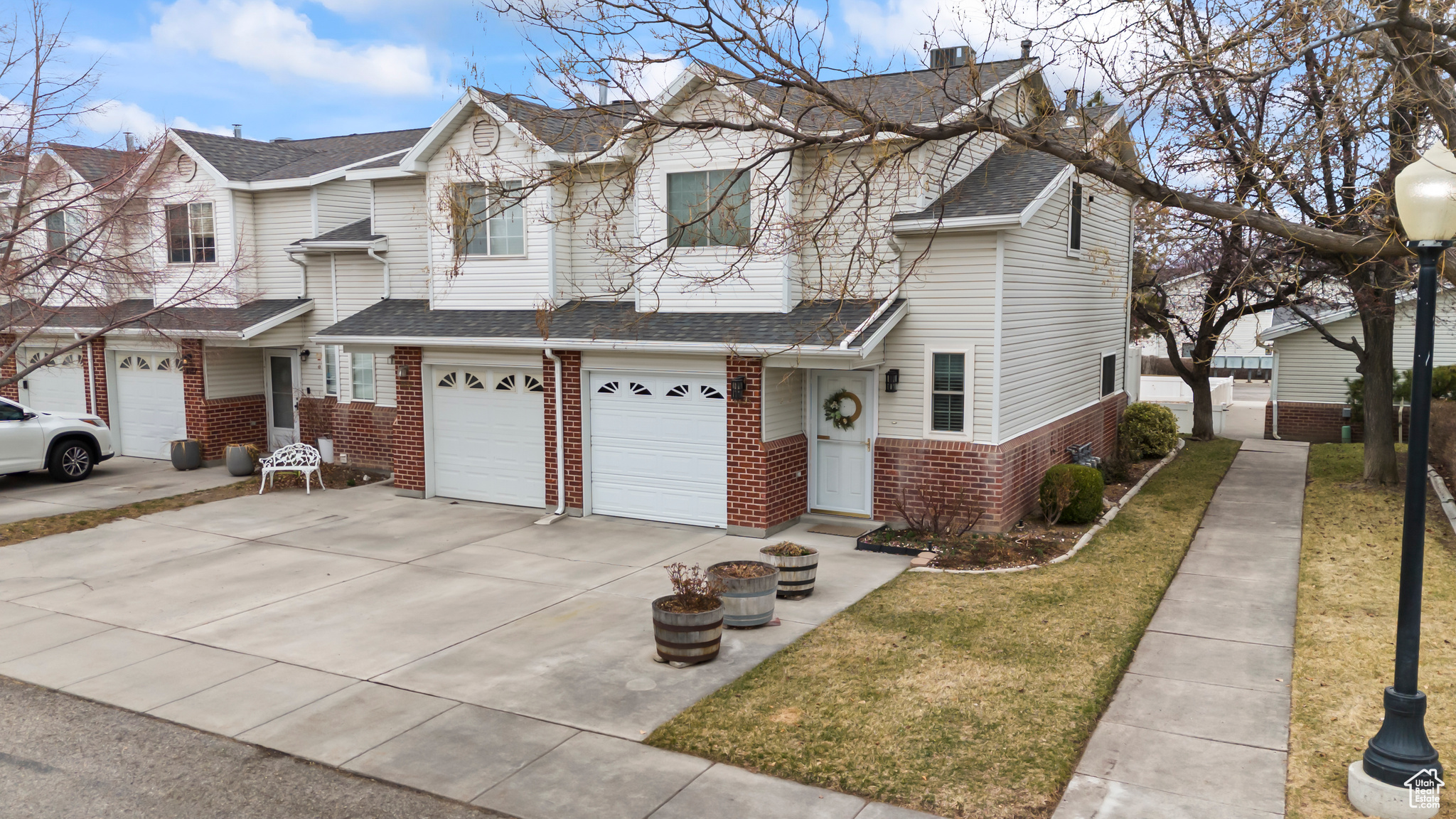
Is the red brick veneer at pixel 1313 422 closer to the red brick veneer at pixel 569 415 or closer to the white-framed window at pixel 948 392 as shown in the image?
the white-framed window at pixel 948 392

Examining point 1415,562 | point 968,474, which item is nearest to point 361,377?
point 968,474

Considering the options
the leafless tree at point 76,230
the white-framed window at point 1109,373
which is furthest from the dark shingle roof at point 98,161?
the white-framed window at point 1109,373

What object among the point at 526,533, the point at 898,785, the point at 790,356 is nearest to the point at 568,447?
the point at 526,533

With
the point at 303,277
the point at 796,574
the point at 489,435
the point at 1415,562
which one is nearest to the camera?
the point at 1415,562

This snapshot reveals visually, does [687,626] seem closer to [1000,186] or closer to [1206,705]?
[1206,705]

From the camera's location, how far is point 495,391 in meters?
15.9

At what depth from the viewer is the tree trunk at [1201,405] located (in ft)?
78.7

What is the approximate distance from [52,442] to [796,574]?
49.3 ft

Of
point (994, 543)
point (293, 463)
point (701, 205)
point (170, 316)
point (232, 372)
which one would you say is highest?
point (701, 205)

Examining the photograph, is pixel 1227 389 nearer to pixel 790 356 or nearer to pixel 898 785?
pixel 790 356

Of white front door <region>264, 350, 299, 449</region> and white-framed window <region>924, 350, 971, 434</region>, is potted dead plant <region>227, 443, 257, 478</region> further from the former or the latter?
white-framed window <region>924, 350, 971, 434</region>

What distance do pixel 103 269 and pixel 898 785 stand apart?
13295 millimetres

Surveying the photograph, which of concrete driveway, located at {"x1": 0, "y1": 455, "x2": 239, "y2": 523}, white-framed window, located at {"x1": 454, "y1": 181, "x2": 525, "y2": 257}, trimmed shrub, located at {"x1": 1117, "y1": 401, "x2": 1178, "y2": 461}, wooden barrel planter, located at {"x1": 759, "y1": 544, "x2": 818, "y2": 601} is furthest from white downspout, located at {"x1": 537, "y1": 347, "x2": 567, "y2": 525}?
trimmed shrub, located at {"x1": 1117, "y1": 401, "x2": 1178, "y2": 461}

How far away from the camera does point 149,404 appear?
67.5ft
